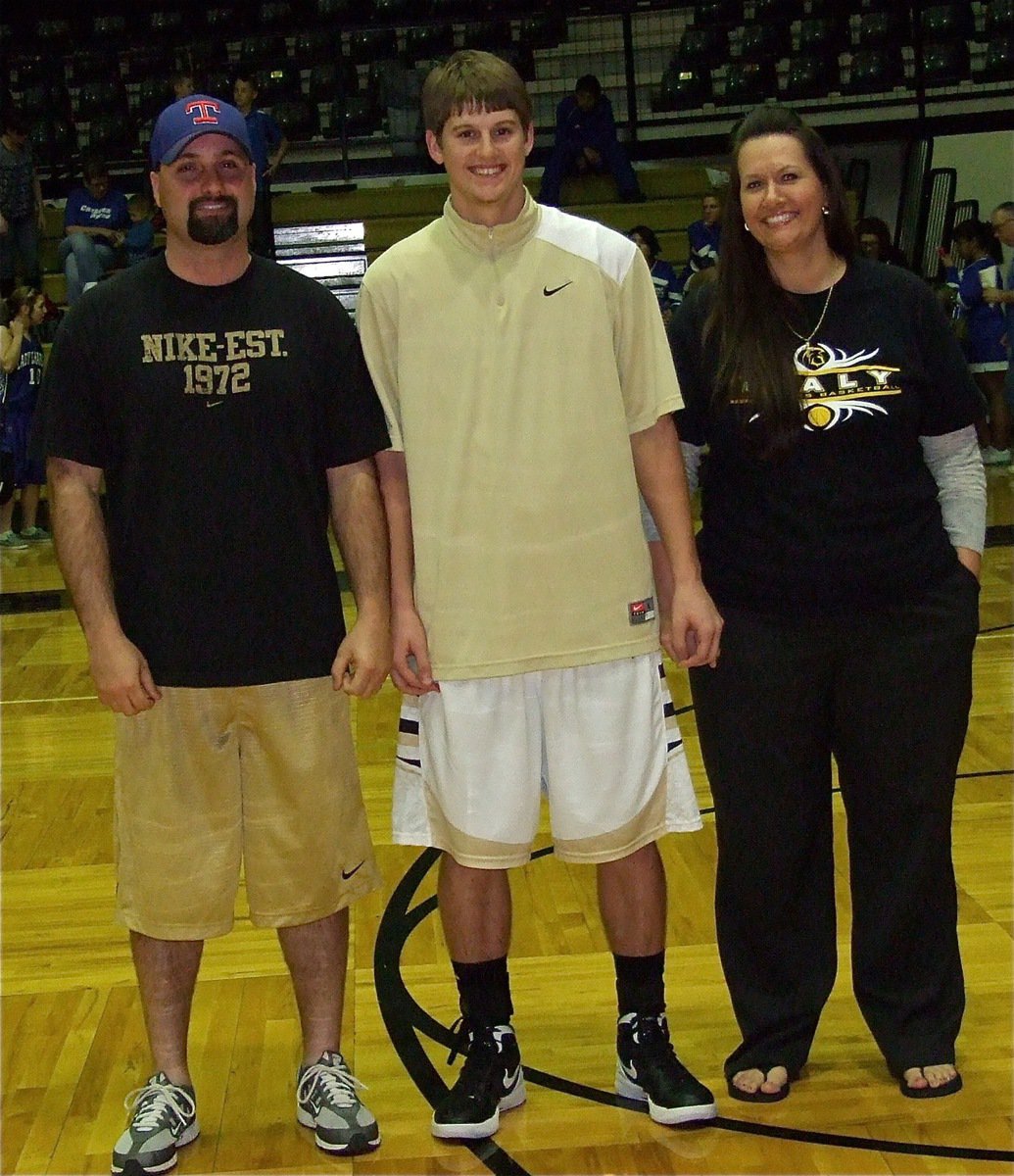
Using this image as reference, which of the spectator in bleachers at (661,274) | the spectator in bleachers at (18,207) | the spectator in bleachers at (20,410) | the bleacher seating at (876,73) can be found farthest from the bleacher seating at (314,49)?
the spectator in bleachers at (20,410)

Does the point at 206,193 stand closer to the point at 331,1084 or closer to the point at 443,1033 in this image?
the point at 331,1084

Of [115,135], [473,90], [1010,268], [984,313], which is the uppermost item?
[115,135]

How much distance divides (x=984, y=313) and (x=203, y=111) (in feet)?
28.3

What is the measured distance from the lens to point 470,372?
237cm

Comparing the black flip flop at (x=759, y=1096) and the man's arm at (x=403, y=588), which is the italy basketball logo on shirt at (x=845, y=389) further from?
the black flip flop at (x=759, y=1096)

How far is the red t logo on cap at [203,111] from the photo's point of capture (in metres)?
2.44

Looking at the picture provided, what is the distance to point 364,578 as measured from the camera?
2.49 m

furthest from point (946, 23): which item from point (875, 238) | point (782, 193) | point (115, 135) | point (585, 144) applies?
point (782, 193)

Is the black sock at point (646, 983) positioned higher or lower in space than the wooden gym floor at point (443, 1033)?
higher

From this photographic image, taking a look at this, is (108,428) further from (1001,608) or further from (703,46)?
(703,46)

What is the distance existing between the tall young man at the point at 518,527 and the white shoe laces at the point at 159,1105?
403 mm

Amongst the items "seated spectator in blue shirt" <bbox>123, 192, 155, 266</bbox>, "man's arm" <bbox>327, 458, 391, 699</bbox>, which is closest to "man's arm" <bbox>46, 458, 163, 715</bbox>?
"man's arm" <bbox>327, 458, 391, 699</bbox>

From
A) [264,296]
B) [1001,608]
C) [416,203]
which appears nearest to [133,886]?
[264,296]

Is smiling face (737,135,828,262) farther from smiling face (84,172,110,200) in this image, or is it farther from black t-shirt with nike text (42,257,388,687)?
smiling face (84,172,110,200)
